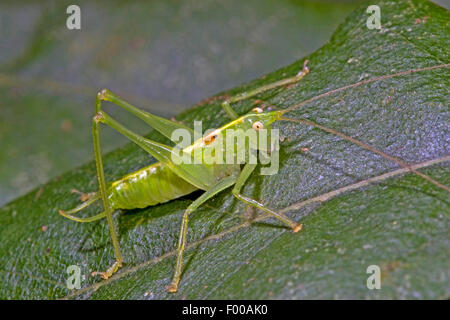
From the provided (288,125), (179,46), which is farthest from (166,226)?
(179,46)

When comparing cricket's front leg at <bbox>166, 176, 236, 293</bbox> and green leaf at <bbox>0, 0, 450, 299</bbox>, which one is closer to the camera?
green leaf at <bbox>0, 0, 450, 299</bbox>

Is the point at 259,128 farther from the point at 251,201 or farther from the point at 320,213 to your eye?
the point at 320,213

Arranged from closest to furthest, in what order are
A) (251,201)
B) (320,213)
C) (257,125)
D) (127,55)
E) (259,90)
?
(320,213) < (251,201) < (257,125) < (259,90) < (127,55)

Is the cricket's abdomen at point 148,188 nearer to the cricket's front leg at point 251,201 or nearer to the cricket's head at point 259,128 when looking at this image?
the cricket's front leg at point 251,201

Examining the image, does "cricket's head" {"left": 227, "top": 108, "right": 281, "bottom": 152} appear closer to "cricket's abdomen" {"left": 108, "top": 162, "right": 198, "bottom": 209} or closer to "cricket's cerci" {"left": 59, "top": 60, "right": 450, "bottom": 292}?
"cricket's cerci" {"left": 59, "top": 60, "right": 450, "bottom": 292}

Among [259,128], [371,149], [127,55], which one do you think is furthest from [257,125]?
[127,55]

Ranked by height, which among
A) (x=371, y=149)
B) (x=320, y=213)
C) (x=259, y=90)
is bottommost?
(x=320, y=213)

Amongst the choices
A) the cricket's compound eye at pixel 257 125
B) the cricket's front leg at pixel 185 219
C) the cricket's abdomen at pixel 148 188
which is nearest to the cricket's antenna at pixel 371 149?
the cricket's compound eye at pixel 257 125

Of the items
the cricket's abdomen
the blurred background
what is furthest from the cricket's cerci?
the blurred background
